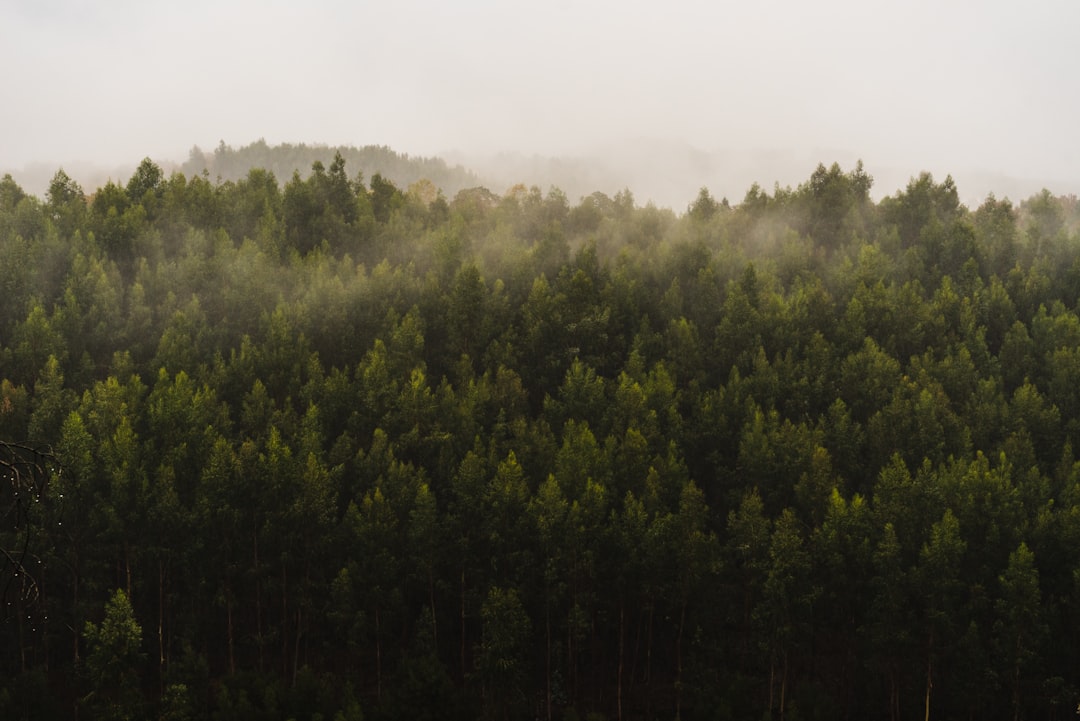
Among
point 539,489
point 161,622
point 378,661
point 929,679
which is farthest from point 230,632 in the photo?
point 929,679

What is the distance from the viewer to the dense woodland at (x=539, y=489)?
65188 mm

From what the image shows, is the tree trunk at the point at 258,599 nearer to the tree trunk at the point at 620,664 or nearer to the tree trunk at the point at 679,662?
the tree trunk at the point at 620,664

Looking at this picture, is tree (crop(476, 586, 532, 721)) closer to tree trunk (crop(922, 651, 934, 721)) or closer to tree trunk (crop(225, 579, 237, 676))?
tree trunk (crop(225, 579, 237, 676))

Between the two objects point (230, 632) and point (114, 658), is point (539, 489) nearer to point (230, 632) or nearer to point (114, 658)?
point (230, 632)

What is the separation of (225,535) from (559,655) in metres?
29.2

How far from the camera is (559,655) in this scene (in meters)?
71.1

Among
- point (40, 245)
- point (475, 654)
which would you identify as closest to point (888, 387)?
point (475, 654)

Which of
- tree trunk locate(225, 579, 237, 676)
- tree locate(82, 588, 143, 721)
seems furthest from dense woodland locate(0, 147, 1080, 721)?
tree trunk locate(225, 579, 237, 676)

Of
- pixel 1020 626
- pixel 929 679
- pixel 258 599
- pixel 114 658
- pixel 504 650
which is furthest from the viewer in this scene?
pixel 258 599

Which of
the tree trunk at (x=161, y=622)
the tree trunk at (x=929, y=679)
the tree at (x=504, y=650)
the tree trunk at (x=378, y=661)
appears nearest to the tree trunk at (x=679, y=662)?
the tree at (x=504, y=650)

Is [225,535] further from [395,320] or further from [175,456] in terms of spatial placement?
[395,320]

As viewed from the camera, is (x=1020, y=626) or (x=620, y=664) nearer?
(x=1020, y=626)

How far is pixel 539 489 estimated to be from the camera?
73.8m

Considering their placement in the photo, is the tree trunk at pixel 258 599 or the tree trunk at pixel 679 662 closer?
the tree trunk at pixel 679 662
